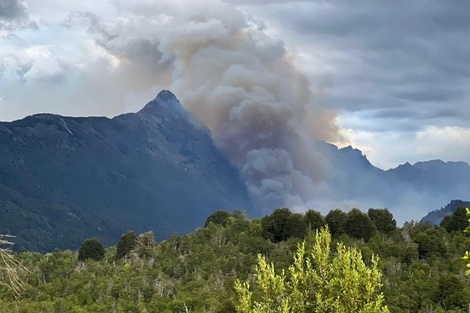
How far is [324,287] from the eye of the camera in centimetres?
3266

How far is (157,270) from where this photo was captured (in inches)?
6663

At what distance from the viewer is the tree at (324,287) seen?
30469 mm

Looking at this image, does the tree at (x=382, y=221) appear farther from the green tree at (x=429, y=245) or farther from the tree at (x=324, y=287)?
the tree at (x=324, y=287)

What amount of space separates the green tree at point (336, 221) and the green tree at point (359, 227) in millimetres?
1532

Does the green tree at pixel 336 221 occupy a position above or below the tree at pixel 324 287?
above

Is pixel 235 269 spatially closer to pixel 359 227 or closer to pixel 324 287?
pixel 359 227

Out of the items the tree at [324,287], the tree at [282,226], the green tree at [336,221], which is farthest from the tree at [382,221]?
the tree at [324,287]

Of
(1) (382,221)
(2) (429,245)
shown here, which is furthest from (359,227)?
(2) (429,245)

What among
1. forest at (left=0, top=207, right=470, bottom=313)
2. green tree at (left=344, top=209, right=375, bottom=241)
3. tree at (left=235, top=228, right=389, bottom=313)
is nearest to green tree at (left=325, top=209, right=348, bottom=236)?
forest at (left=0, top=207, right=470, bottom=313)

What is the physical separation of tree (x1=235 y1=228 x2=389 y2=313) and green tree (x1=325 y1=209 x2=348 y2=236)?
153365 mm

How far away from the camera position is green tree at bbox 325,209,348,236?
18538cm

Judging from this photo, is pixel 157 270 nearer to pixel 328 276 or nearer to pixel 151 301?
pixel 151 301

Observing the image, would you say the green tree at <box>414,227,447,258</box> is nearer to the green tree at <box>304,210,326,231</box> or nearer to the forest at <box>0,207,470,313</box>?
the forest at <box>0,207,470,313</box>

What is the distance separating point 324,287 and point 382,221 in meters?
166
